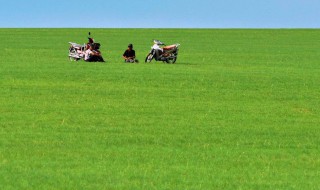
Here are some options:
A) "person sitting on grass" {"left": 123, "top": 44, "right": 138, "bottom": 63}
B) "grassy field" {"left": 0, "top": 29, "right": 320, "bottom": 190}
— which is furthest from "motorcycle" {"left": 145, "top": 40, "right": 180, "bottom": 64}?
"grassy field" {"left": 0, "top": 29, "right": 320, "bottom": 190}

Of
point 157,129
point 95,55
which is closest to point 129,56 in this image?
point 95,55

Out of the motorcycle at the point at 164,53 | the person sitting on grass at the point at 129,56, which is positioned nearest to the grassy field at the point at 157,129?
the person sitting on grass at the point at 129,56

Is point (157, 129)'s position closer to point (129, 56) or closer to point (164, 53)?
point (129, 56)

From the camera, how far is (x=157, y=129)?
20.8 meters

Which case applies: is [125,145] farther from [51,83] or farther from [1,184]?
[51,83]

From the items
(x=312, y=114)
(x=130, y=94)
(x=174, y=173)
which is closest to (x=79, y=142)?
(x=174, y=173)

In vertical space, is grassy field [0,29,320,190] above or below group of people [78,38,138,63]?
below

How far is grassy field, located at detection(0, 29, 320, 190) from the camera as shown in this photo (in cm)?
1425

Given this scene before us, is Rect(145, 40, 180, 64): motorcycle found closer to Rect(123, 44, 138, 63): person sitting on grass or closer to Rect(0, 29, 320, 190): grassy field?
Rect(123, 44, 138, 63): person sitting on grass

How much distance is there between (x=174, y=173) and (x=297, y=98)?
639 inches

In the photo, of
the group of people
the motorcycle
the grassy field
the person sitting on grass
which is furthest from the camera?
the motorcycle

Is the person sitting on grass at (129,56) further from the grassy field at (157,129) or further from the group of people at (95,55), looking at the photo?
the grassy field at (157,129)

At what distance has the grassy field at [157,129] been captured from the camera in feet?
46.8

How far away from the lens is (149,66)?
146 feet
